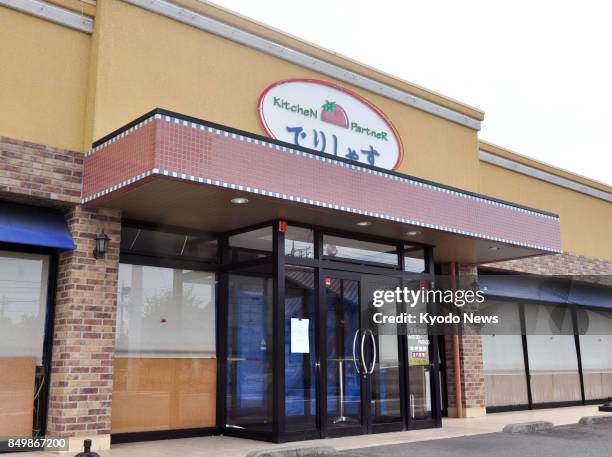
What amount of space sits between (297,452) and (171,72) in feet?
17.0

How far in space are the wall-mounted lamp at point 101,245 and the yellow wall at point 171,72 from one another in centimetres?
122

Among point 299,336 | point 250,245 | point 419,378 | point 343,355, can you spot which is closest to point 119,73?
point 250,245

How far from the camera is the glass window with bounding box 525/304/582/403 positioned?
1416 cm

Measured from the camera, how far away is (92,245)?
315 inches

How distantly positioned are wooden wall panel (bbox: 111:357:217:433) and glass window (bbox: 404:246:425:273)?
11.5 feet

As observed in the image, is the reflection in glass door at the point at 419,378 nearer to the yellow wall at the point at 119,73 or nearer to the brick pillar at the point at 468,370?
the brick pillar at the point at 468,370

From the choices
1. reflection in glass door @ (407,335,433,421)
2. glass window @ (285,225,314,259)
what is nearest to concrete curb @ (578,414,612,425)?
reflection in glass door @ (407,335,433,421)

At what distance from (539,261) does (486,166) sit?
8.34 ft

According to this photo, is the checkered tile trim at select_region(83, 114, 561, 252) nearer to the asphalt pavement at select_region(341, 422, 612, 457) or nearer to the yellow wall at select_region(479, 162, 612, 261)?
the asphalt pavement at select_region(341, 422, 612, 457)

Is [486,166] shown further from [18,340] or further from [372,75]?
[18,340]

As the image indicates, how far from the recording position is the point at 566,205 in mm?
15273

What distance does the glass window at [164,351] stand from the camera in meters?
8.59

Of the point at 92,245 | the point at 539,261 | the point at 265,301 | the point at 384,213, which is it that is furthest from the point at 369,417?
the point at 539,261

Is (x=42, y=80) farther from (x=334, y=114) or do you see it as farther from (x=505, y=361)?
(x=505, y=361)
